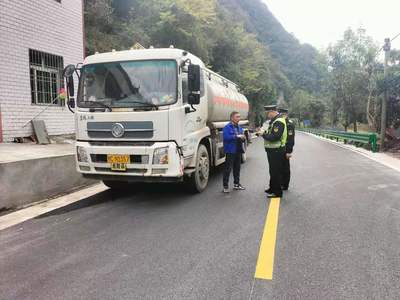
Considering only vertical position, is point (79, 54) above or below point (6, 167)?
above

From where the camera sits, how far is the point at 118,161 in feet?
20.9

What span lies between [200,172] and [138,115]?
2002 mm

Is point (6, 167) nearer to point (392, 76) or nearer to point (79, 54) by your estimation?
point (79, 54)

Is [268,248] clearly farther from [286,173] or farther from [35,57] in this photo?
[35,57]

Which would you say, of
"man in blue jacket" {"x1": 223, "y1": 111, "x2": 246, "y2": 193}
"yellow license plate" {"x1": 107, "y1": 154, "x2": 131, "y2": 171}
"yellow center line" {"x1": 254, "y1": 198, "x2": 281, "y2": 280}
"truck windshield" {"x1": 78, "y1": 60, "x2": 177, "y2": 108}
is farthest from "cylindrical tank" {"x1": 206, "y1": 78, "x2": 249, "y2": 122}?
"yellow center line" {"x1": 254, "y1": 198, "x2": 281, "y2": 280}

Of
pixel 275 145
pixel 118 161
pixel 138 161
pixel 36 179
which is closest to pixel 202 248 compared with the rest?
pixel 138 161

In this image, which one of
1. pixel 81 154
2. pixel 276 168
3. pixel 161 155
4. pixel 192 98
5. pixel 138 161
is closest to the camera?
pixel 161 155

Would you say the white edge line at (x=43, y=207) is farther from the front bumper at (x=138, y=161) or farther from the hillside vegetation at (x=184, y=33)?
the hillside vegetation at (x=184, y=33)

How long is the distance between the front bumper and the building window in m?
6.05

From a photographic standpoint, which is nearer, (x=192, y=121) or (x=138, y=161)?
(x=138, y=161)

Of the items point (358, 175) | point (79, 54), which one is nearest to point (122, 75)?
point (358, 175)

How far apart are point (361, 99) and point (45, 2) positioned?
35.6 meters

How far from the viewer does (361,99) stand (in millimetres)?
38688

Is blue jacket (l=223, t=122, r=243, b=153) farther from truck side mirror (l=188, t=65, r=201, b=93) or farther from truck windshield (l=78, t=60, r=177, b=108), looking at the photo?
truck windshield (l=78, t=60, r=177, b=108)
